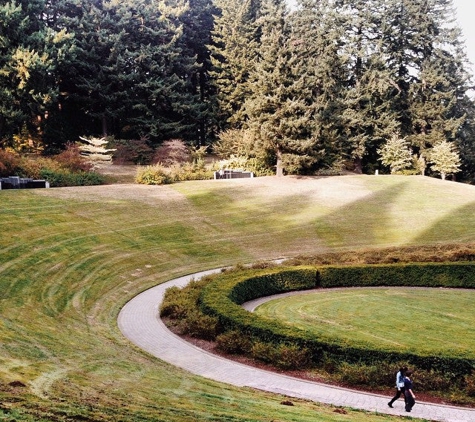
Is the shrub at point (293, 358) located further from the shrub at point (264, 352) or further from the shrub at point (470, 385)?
the shrub at point (470, 385)

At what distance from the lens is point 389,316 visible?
1541cm

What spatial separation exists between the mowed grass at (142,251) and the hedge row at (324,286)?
98.0 inches

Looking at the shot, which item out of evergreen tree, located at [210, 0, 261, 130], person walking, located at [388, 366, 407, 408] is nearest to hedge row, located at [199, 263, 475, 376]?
person walking, located at [388, 366, 407, 408]

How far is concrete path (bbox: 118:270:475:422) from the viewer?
9.26 meters

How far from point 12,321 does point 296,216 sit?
22704 mm

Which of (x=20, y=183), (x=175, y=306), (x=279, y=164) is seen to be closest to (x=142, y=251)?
(x=175, y=306)

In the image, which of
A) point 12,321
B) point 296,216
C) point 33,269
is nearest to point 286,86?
point 296,216

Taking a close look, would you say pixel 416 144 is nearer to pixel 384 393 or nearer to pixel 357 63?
pixel 357 63

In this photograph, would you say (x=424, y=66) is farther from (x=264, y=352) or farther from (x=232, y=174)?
(x=264, y=352)

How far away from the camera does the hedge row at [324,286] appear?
1054 cm

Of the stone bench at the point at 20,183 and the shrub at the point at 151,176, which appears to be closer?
the stone bench at the point at 20,183

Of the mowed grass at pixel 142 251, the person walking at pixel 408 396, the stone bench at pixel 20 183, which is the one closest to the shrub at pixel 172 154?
the mowed grass at pixel 142 251

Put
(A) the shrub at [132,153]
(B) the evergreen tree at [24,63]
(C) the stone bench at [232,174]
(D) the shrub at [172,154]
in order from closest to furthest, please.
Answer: (B) the evergreen tree at [24,63], (C) the stone bench at [232,174], (D) the shrub at [172,154], (A) the shrub at [132,153]

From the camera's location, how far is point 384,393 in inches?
401
